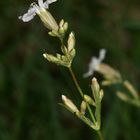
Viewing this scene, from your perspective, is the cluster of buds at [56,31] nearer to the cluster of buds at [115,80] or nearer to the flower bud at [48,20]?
the flower bud at [48,20]

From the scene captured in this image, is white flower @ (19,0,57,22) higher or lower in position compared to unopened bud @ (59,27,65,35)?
higher

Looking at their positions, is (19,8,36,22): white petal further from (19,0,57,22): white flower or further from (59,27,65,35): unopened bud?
(59,27,65,35): unopened bud

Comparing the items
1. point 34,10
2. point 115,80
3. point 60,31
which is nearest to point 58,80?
point 115,80

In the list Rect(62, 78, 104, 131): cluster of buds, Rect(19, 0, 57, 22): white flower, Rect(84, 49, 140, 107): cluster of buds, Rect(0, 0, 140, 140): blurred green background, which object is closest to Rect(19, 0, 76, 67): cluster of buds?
Rect(19, 0, 57, 22): white flower

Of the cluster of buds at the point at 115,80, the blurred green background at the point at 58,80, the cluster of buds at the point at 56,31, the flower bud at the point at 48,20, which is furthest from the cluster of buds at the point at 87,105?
the blurred green background at the point at 58,80

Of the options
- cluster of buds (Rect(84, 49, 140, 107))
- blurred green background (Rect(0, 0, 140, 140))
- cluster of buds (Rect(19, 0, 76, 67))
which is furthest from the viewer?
blurred green background (Rect(0, 0, 140, 140))

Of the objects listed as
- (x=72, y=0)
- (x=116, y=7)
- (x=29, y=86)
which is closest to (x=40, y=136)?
(x=29, y=86)

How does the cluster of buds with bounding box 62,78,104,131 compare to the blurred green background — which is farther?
the blurred green background

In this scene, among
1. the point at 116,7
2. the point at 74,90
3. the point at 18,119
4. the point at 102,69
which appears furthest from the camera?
the point at 116,7

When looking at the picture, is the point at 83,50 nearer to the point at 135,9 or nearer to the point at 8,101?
the point at 8,101
